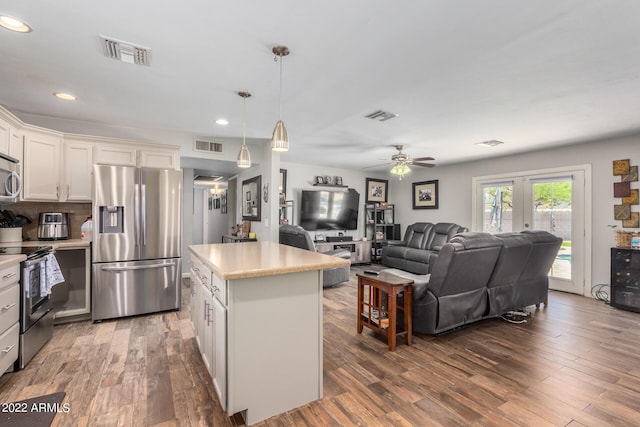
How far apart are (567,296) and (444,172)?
11.3 ft

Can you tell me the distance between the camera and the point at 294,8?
1783 mm

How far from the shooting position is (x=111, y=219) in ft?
11.7

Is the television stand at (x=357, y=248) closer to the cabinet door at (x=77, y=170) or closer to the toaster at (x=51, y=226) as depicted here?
the cabinet door at (x=77, y=170)

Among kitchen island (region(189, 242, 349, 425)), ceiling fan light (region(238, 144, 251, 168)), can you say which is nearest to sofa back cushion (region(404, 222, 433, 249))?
ceiling fan light (region(238, 144, 251, 168))

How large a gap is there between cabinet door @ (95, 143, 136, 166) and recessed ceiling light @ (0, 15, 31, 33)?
6.22 feet

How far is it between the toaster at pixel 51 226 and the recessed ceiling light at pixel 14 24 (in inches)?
89.5

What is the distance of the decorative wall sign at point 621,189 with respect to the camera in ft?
14.4

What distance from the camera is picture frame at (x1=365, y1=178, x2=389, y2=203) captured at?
327 inches

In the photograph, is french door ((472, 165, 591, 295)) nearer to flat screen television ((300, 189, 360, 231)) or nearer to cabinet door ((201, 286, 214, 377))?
flat screen television ((300, 189, 360, 231))

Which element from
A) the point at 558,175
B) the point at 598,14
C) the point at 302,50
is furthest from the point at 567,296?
the point at 302,50

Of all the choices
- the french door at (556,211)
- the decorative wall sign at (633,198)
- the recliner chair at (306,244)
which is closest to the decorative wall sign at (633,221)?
the decorative wall sign at (633,198)

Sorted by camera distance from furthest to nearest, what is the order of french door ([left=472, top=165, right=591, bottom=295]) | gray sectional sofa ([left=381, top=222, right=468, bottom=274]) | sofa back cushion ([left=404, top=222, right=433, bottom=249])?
sofa back cushion ([left=404, top=222, right=433, bottom=249])
gray sectional sofa ([left=381, top=222, right=468, bottom=274])
french door ([left=472, top=165, right=591, bottom=295])

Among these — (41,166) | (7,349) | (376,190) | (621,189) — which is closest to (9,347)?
(7,349)

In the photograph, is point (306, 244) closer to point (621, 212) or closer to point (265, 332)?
point (265, 332)
